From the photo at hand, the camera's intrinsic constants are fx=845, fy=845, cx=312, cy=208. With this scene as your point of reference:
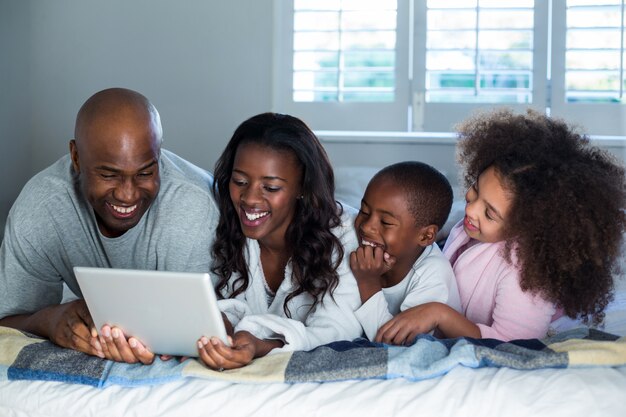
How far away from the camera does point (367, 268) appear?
1.78 m

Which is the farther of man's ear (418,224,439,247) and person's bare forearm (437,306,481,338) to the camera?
man's ear (418,224,439,247)

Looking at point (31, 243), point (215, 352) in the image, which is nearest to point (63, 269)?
point (31, 243)

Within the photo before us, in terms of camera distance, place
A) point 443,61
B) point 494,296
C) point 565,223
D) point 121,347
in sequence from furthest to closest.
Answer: point 443,61 < point 494,296 < point 565,223 < point 121,347

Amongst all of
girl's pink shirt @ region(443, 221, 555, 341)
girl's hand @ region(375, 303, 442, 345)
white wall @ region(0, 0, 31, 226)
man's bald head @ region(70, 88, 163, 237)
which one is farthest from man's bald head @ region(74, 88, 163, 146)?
white wall @ region(0, 0, 31, 226)

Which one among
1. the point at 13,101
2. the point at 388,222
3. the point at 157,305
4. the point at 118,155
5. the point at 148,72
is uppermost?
the point at 148,72

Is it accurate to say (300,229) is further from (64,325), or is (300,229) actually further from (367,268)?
(64,325)

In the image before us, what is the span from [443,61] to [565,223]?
1.73 m

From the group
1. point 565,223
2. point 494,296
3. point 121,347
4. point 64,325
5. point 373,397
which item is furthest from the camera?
point 494,296

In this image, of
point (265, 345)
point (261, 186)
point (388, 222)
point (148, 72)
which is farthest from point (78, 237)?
point (148, 72)

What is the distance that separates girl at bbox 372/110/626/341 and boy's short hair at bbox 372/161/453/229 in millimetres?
92

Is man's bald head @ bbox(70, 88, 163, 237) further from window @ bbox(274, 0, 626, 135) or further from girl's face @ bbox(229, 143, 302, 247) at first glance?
window @ bbox(274, 0, 626, 135)

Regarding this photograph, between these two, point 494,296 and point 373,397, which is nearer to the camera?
point 373,397

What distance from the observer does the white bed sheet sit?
132 centimetres

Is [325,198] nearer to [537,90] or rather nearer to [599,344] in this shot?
[599,344]
